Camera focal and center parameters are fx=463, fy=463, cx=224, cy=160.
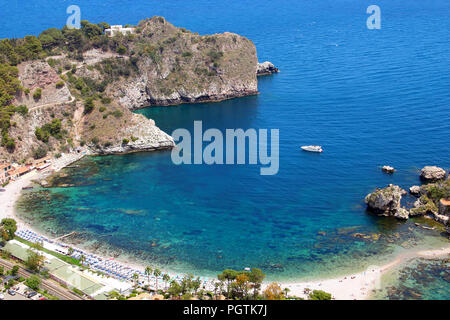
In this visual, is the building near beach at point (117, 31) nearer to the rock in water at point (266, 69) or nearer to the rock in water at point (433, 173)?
the rock in water at point (266, 69)

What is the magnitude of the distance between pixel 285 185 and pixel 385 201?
21.1 meters

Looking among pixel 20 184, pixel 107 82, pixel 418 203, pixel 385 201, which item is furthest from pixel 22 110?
pixel 418 203

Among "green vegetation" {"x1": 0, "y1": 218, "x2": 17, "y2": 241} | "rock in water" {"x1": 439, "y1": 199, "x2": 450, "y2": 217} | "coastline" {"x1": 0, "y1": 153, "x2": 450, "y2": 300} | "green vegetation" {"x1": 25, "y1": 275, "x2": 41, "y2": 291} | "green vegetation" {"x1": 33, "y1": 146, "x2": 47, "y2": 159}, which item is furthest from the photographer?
"green vegetation" {"x1": 33, "y1": 146, "x2": 47, "y2": 159}

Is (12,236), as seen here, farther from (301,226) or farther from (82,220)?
(301,226)

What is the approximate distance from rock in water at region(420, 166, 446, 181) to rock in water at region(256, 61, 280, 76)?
8967cm

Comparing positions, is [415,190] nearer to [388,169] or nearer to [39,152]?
[388,169]

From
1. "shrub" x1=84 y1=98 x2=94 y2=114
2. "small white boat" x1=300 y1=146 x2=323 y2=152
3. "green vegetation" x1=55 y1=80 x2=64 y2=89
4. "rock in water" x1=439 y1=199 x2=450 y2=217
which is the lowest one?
"rock in water" x1=439 y1=199 x2=450 y2=217

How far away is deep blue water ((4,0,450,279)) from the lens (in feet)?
261

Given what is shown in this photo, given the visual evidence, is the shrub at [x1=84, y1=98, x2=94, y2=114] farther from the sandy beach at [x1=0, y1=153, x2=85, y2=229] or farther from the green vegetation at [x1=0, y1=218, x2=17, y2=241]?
the green vegetation at [x1=0, y1=218, x2=17, y2=241]

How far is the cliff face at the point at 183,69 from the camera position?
497 feet

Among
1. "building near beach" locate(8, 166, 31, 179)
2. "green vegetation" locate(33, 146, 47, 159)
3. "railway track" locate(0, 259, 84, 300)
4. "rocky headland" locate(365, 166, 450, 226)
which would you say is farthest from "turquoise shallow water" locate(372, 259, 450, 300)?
"green vegetation" locate(33, 146, 47, 159)

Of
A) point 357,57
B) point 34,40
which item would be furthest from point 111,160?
point 357,57

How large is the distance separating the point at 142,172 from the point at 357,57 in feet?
353

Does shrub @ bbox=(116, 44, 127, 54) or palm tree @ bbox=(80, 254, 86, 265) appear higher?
shrub @ bbox=(116, 44, 127, 54)
